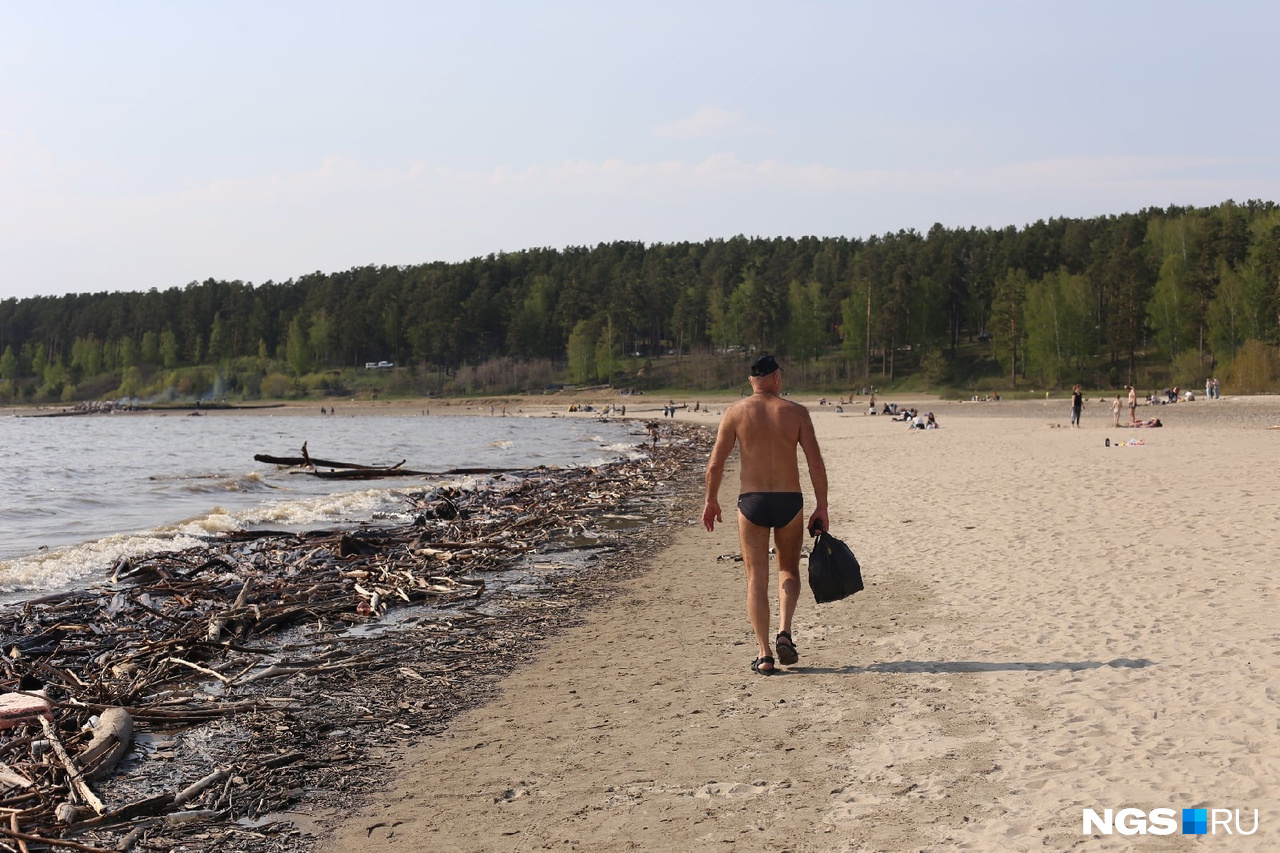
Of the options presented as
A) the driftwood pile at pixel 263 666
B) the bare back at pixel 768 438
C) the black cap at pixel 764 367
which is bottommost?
the driftwood pile at pixel 263 666

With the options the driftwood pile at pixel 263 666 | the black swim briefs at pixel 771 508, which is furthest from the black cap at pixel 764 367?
the driftwood pile at pixel 263 666

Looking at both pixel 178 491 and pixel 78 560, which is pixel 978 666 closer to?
pixel 78 560

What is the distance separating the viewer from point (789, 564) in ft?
23.1

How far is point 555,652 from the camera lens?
8.34 m

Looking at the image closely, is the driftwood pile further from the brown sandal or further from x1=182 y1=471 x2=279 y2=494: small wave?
x1=182 y1=471 x2=279 y2=494: small wave

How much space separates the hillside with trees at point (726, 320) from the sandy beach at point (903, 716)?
208 ft

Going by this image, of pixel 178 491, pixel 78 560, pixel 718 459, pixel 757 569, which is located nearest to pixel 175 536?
pixel 78 560

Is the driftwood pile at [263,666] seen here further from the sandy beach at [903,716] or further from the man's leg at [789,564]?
the man's leg at [789,564]

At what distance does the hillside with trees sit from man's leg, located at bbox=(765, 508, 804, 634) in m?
66.6

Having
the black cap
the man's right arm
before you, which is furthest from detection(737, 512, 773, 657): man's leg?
the black cap

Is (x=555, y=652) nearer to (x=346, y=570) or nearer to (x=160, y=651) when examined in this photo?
(x=160, y=651)

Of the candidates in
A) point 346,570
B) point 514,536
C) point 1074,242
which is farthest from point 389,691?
point 1074,242

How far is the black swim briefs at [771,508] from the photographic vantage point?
22.5 feet

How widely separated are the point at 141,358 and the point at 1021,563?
17409 centimetres
